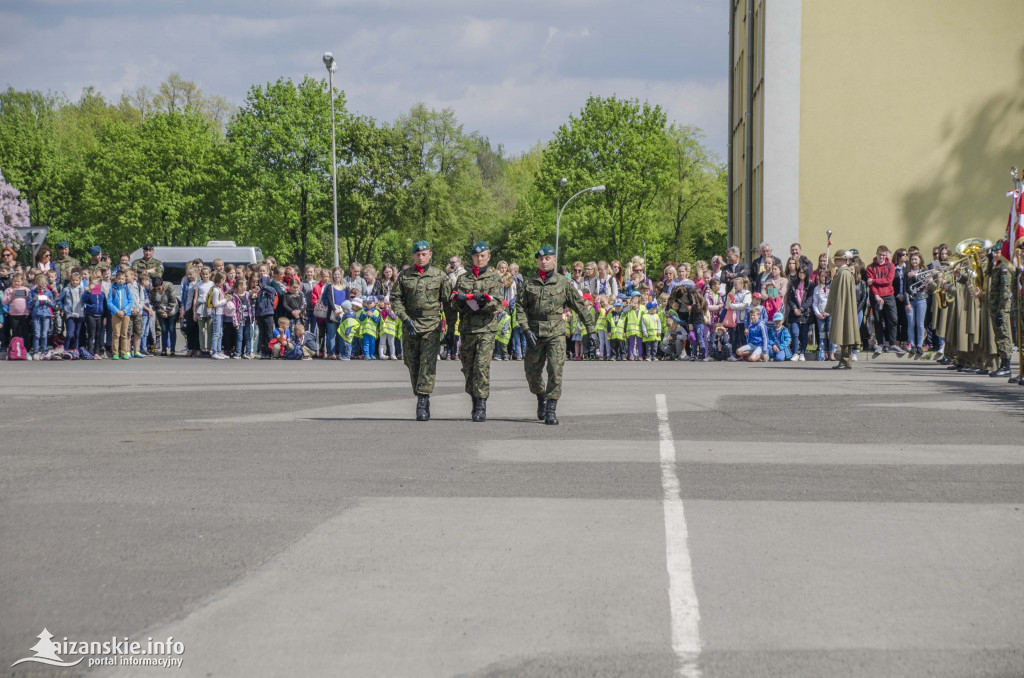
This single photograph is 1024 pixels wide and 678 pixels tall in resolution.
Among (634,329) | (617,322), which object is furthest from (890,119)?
(617,322)

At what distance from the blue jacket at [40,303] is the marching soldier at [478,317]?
549 inches

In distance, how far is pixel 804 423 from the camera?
493 inches

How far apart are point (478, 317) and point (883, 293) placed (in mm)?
13241

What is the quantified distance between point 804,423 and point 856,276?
1100 centimetres

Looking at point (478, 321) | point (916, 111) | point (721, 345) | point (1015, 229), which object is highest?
point (916, 111)

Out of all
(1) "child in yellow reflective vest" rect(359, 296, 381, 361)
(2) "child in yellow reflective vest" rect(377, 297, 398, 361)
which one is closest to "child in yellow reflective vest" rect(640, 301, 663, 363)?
(2) "child in yellow reflective vest" rect(377, 297, 398, 361)

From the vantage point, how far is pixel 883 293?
24.1 metres

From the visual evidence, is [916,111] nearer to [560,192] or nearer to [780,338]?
[780,338]

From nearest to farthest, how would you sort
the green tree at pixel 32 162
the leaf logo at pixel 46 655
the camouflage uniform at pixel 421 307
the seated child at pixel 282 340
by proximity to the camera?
the leaf logo at pixel 46 655, the camouflage uniform at pixel 421 307, the seated child at pixel 282 340, the green tree at pixel 32 162

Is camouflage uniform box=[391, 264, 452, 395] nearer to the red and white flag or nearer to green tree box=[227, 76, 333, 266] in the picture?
the red and white flag

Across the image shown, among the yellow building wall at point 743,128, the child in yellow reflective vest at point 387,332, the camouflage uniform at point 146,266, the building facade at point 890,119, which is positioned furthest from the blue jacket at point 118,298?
the building facade at point 890,119

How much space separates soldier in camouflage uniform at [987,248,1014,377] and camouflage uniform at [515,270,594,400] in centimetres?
886

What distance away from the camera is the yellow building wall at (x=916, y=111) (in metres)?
30.4

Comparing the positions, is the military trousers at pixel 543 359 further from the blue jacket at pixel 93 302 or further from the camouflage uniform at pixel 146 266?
the camouflage uniform at pixel 146 266
